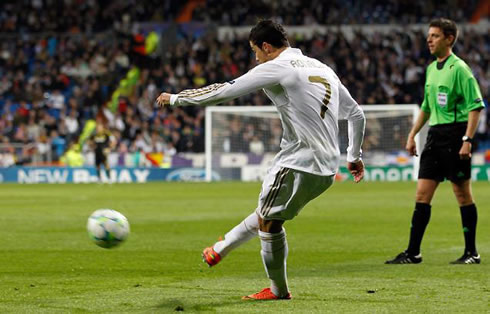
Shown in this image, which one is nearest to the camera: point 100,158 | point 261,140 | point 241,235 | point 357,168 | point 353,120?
point 241,235

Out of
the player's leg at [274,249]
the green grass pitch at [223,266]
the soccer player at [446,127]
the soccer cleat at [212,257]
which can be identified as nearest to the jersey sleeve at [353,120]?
the player's leg at [274,249]

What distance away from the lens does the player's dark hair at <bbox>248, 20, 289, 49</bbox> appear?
247 inches

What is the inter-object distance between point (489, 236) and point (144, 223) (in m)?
5.16

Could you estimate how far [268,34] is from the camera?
629 centimetres

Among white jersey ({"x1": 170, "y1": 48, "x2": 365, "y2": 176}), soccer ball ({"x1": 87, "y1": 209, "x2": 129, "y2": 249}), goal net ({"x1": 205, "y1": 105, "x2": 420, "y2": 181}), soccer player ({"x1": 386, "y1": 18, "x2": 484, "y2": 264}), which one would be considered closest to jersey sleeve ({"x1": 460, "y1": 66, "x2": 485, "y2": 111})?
soccer player ({"x1": 386, "y1": 18, "x2": 484, "y2": 264})

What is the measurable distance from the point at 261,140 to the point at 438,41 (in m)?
23.1

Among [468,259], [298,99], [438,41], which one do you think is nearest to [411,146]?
[438,41]

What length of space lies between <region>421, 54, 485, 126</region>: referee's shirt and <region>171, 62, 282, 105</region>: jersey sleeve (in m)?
3.12

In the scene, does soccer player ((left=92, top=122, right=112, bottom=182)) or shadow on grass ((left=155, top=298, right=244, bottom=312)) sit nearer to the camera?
shadow on grass ((left=155, top=298, right=244, bottom=312))

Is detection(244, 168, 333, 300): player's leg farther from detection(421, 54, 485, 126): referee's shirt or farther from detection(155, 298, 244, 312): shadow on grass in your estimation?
detection(421, 54, 485, 126): referee's shirt

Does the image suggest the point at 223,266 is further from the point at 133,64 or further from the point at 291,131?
the point at 133,64

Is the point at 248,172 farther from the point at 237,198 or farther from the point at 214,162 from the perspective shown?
the point at 237,198

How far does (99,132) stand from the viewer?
99.4ft

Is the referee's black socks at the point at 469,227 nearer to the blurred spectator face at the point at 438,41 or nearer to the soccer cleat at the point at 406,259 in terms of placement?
the soccer cleat at the point at 406,259
